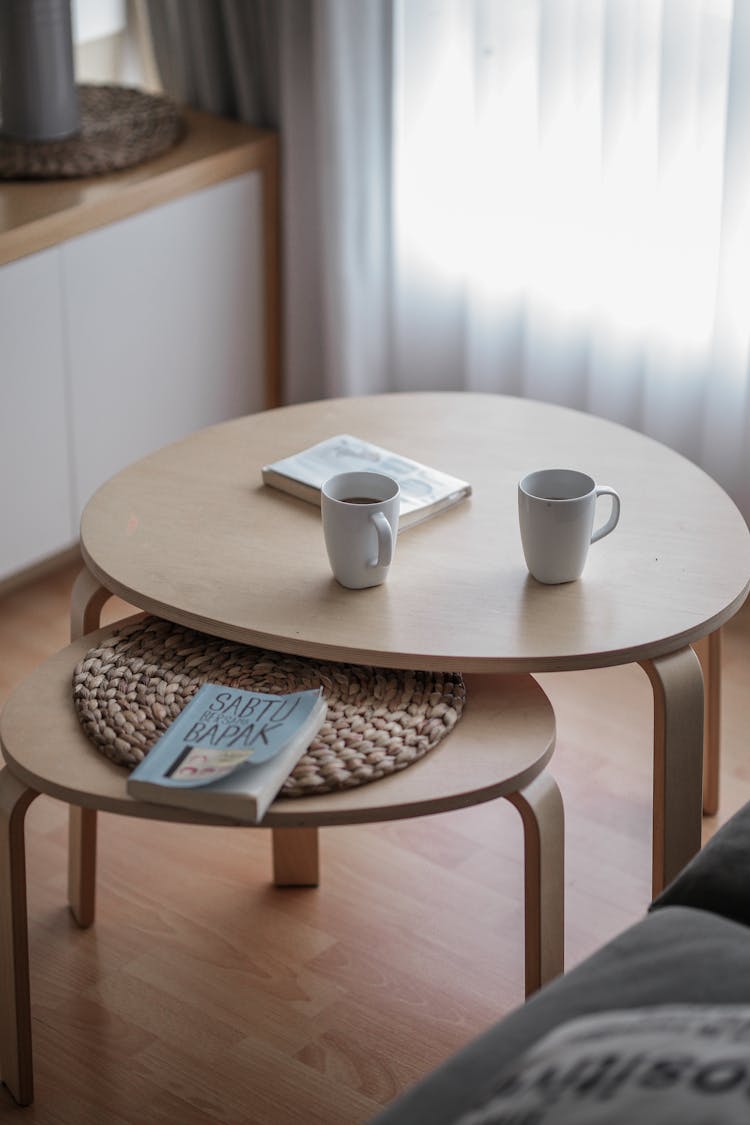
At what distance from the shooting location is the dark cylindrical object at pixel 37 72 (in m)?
2.25

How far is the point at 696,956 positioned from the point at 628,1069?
25 cm

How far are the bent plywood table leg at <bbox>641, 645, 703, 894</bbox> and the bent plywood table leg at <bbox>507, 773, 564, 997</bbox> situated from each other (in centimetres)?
14

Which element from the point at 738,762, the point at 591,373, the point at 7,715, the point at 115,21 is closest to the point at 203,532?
the point at 7,715

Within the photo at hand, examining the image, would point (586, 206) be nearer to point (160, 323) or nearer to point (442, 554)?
point (160, 323)

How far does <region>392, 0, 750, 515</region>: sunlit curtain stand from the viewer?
2139 mm

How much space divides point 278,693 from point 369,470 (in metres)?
0.33

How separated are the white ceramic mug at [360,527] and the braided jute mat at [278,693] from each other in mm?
95

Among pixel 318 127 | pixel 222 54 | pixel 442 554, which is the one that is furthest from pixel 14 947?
pixel 222 54

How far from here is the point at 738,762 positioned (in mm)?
2006

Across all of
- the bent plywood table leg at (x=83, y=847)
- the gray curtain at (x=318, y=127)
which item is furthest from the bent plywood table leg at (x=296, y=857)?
the gray curtain at (x=318, y=127)

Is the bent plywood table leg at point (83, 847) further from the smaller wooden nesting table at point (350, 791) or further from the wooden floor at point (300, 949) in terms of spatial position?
the smaller wooden nesting table at point (350, 791)

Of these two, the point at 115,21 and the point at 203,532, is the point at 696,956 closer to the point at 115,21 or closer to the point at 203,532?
the point at 203,532

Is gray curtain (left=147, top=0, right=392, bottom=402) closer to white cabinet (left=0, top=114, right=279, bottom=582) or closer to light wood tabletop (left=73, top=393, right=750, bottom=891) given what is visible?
white cabinet (left=0, top=114, right=279, bottom=582)

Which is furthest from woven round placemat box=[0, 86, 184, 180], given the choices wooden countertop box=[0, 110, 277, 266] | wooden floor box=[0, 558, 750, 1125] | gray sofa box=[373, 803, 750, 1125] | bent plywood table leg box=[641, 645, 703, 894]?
gray sofa box=[373, 803, 750, 1125]
